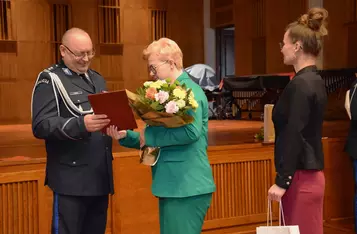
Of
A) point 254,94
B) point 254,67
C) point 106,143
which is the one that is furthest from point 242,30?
point 106,143

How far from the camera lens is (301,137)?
200 cm

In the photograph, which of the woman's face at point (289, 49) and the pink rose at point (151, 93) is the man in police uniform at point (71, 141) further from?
the woman's face at point (289, 49)

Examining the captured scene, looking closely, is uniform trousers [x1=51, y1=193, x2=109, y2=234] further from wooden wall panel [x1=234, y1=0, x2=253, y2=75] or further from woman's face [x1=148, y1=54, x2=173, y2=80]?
wooden wall panel [x1=234, y1=0, x2=253, y2=75]

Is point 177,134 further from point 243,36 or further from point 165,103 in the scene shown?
point 243,36

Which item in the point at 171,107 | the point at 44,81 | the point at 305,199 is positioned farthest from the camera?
the point at 44,81

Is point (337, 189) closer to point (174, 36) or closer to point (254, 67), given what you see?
point (254, 67)

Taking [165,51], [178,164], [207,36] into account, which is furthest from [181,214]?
[207,36]

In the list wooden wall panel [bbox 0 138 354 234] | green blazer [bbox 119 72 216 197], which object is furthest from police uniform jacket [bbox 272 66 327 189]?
wooden wall panel [bbox 0 138 354 234]

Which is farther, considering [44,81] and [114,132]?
[44,81]

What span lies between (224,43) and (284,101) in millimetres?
11082

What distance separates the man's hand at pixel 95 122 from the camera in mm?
2125

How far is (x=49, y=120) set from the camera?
2.23m

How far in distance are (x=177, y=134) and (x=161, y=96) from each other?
17 cm

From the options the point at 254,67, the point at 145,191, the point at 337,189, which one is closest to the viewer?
the point at 145,191
